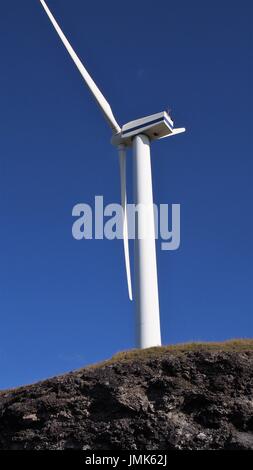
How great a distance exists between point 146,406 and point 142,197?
18.8 meters

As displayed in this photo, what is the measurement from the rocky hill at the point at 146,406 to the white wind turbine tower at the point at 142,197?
8.30m

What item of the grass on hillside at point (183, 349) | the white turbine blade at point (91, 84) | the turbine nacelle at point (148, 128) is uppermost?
the white turbine blade at point (91, 84)

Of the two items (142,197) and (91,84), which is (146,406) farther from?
(91,84)

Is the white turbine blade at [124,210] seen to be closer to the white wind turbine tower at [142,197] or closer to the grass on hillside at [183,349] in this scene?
the white wind turbine tower at [142,197]

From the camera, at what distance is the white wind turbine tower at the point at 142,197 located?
4109 centimetres

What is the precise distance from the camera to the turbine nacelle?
163ft

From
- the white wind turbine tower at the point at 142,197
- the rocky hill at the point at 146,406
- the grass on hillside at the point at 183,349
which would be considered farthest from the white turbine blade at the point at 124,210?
the rocky hill at the point at 146,406

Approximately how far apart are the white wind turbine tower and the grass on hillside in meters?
6.04

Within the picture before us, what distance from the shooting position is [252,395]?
29.7 metres

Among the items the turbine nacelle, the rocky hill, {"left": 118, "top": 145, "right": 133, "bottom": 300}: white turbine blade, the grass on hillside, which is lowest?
the rocky hill

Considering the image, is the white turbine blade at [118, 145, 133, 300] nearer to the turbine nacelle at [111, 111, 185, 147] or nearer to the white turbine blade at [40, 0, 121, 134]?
the turbine nacelle at [111, 111, 185, 147]

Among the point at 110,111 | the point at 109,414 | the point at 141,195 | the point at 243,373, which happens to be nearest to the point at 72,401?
the point at 109,414

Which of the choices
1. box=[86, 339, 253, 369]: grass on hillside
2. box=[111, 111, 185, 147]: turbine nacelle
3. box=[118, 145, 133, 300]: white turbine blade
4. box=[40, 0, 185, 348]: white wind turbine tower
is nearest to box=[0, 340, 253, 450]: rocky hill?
box=[86, 339, 253, 369]: grass on hillside
